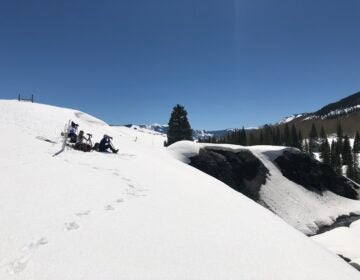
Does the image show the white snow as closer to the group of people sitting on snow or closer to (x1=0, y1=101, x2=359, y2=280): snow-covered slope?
(x1=0, y1=101, x2=359, y2=280): snow-covered slope

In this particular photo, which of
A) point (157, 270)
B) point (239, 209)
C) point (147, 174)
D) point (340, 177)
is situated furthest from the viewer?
point (340, 177)

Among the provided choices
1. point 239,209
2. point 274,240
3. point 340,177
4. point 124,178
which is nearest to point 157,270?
point 274,240

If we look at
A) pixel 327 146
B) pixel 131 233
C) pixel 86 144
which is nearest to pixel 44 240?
pixel 131 233

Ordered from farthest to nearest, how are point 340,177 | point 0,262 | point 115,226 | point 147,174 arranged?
point 340,177, point 147,174, point 115,226, point 0,262

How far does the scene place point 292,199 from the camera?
41.1 meters

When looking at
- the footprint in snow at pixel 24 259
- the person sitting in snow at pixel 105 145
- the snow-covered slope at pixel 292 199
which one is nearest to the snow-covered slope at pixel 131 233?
the footprint in snow at pixel 24 259

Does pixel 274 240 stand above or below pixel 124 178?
below

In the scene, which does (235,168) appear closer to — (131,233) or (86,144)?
(86,144)

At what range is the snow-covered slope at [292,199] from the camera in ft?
125

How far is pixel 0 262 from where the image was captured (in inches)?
213

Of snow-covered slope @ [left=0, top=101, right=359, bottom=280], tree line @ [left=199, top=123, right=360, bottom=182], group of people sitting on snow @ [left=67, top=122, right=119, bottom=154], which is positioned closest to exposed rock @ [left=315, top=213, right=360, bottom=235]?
tree line @ [left=199, top=123, right=360, bottom=182]

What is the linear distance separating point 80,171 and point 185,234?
6515mm

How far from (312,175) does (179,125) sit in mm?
26324

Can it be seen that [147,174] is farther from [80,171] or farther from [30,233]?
[30,233]
